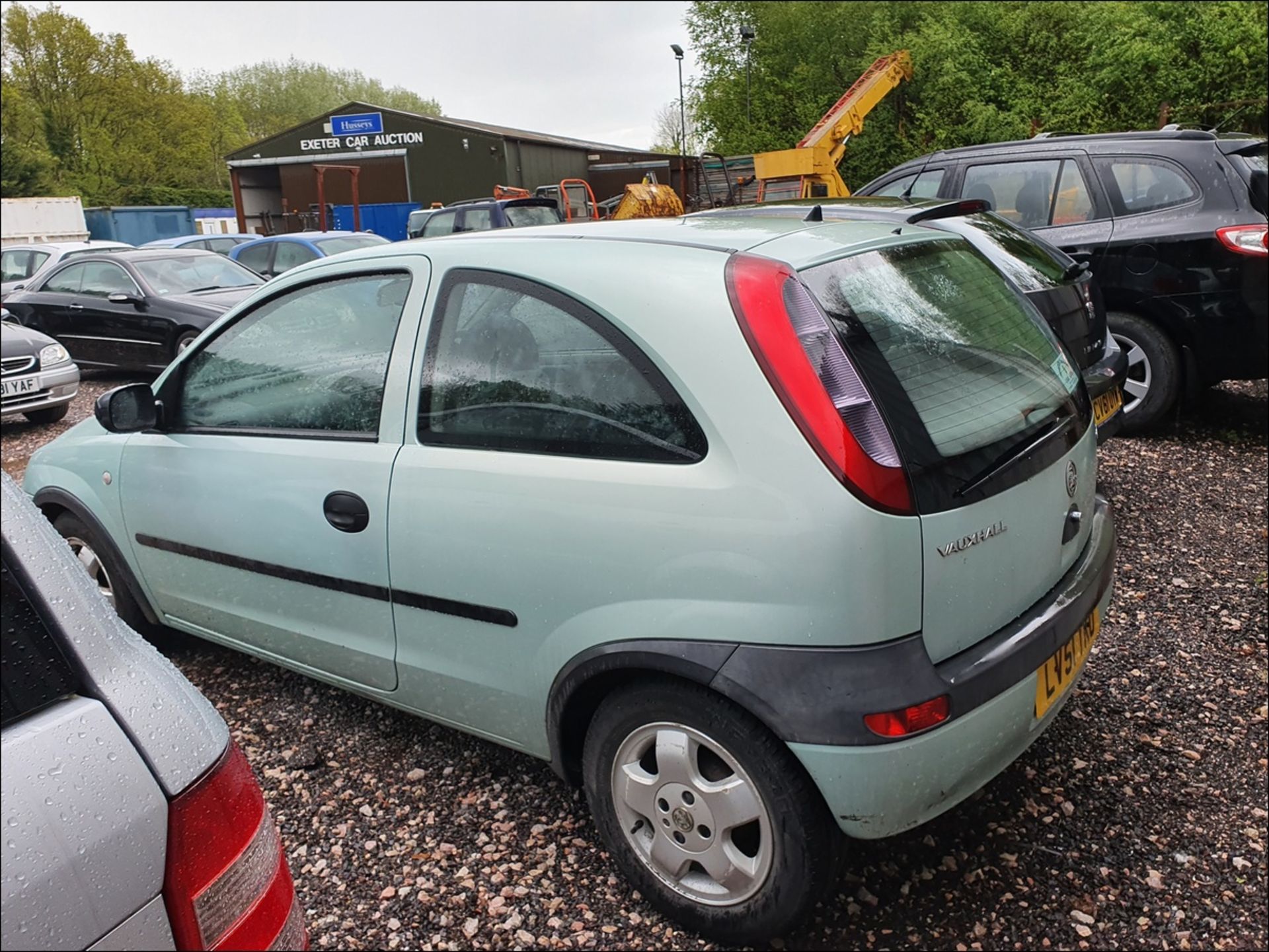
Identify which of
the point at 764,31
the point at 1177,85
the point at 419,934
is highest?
the point at 764,31

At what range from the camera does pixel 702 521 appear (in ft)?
6.49

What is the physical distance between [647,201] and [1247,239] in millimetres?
13573

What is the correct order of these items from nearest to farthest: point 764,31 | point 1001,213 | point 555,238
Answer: point 555,238, point 1001,213, point 764,31

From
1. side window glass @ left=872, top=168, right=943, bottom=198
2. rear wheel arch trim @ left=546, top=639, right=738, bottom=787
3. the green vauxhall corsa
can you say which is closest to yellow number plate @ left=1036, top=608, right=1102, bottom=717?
the green vauxhall corsa

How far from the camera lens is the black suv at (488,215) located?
48.6ft

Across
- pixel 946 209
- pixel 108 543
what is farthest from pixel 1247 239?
pixel 108 543

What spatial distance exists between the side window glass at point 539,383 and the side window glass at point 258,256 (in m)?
10.9

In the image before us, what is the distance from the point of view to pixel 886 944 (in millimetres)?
2254

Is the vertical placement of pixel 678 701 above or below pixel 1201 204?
below

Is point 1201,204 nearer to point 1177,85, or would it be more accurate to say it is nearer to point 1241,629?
point 1241,629

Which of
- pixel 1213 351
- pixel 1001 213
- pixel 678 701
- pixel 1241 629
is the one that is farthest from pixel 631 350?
pixel 1001 213

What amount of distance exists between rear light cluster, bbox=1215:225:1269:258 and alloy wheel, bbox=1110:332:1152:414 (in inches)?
29.2

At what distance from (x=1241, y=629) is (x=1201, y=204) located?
Result: 3.18 metres

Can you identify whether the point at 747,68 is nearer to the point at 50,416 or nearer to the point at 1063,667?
the point at 50,416
